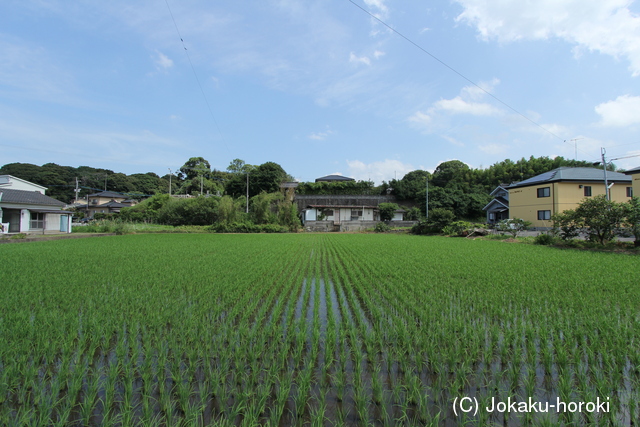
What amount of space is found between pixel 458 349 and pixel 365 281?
10.5 feet

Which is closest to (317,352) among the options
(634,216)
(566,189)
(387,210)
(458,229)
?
(634,216)

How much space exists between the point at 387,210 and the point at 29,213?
1129 inches

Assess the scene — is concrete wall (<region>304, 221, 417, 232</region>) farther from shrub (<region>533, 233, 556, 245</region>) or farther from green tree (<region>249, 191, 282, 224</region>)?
shrub (<region>533, 233, 556, 245</region>)

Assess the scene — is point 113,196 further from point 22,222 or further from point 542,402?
point 542,402

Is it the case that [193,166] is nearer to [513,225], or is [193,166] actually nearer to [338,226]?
[338,226]

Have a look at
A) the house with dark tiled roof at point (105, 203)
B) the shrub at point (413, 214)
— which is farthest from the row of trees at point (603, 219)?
the house with dark tiled roof at point (105, 203)

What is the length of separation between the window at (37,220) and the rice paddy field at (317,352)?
2092 centimetres

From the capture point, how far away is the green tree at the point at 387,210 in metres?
28.9

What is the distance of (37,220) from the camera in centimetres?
2086

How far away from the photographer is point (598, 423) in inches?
71.3

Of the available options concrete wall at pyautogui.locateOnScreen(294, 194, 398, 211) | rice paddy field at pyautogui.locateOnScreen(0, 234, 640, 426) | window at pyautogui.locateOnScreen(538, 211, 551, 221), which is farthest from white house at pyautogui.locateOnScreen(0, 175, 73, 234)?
window at pyautogui.locateOnScreen(538, 211, 551, 221)

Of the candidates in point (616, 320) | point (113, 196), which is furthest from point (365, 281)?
point (113, 196)

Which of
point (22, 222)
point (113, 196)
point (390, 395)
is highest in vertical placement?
point (113, 196)

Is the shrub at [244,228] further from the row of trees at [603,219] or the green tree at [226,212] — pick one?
the row of trees at [603,219]
